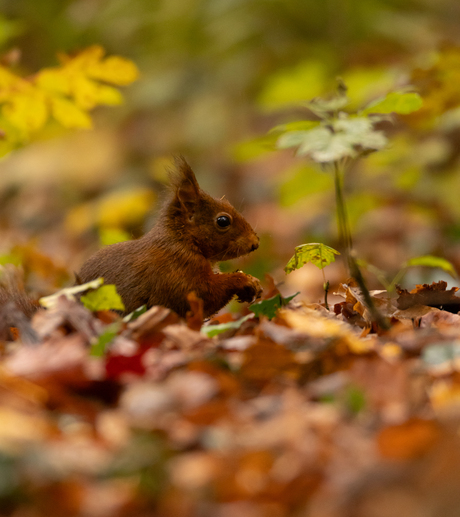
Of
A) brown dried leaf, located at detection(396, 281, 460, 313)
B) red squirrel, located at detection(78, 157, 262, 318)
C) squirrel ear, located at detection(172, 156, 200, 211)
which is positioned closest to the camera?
brown dried leaf, located at detection(396, 281, 460, 313)

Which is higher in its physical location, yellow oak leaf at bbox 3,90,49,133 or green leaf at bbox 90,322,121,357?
yellow oak leaf at bbox 3,90,49,133

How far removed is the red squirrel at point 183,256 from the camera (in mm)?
3051

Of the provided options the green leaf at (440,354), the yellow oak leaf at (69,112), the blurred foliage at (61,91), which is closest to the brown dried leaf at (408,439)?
the green leaf at (440,354)

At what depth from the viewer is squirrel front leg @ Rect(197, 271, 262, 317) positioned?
10.3 feet

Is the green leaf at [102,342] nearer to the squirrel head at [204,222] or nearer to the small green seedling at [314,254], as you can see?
the small green seedling at [314,254]

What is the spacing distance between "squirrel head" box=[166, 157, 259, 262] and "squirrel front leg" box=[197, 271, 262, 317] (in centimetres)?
21

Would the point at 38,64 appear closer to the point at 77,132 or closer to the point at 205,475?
the point at 77,132

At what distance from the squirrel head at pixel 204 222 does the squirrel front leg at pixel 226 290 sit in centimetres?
21

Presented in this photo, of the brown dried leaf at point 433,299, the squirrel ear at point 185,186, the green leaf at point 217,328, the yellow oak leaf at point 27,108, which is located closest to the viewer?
the green leaf at point 217,328

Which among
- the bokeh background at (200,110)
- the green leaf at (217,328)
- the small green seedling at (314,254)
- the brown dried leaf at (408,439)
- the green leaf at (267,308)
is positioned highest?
the bokeh background at (200,110)

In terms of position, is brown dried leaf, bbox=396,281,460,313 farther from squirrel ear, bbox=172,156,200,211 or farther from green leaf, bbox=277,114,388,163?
squirrel ear, bbox=172,156,200,211

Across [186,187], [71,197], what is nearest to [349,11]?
[71,197]

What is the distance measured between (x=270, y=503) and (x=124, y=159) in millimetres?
8780

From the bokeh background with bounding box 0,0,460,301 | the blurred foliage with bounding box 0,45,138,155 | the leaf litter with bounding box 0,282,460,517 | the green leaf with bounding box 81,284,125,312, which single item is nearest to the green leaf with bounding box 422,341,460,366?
the leaf litter with bounding box 0,282,460,517
